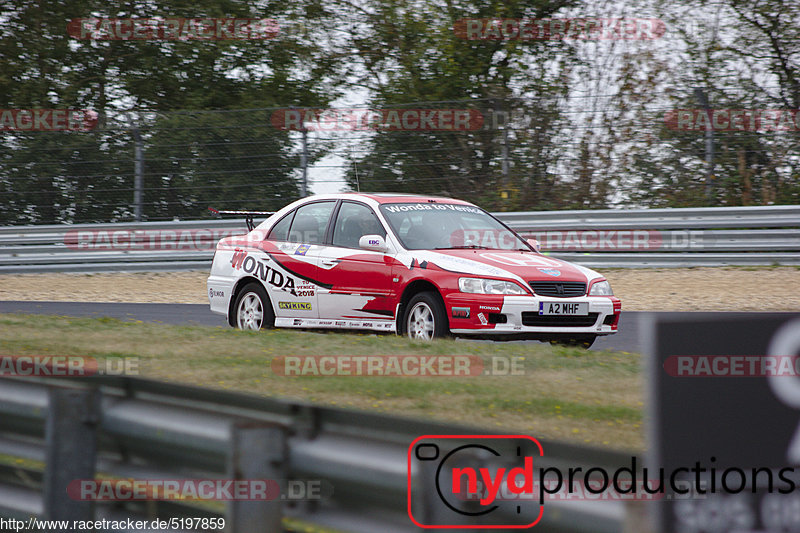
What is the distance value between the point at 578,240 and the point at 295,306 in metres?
6.84

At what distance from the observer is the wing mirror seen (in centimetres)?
941

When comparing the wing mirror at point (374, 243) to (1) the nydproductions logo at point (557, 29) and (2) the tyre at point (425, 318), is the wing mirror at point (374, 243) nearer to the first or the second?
(2) the tyre at point (425, 318)

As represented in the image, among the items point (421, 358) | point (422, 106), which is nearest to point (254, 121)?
point (422, 106)

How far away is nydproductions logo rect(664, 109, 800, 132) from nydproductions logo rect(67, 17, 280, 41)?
11.9 m

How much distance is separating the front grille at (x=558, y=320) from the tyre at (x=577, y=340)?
0.15 meters

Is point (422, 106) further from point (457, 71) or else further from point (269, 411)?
point (269, 411)

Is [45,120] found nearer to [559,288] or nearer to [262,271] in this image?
[262,271]

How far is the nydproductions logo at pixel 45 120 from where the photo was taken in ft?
64.1

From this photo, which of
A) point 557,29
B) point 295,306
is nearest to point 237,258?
point 295,306

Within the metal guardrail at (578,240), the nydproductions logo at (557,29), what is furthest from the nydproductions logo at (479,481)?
the nydproductions logo at (557,29)

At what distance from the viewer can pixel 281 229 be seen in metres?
10.5

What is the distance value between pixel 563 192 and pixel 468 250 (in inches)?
304

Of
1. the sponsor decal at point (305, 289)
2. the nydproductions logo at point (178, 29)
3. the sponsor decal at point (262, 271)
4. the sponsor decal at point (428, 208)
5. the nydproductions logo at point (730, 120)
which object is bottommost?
the sponsor decal at point (305, 289)

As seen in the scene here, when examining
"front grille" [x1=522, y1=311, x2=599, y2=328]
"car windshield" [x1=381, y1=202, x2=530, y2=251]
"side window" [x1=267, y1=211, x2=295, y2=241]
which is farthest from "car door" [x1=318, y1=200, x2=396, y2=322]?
"front grille" [x1=522, y1=311, x2=599, y2=328]
